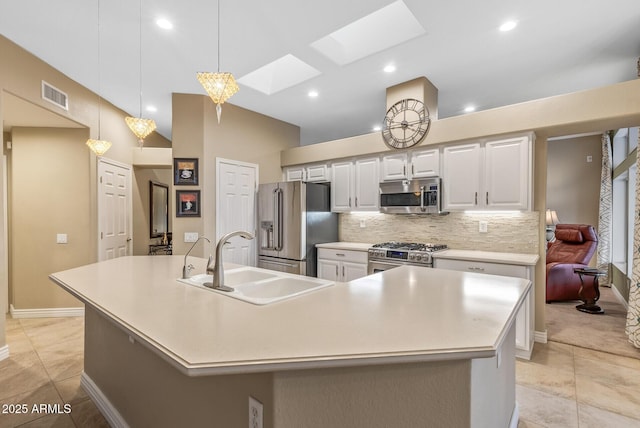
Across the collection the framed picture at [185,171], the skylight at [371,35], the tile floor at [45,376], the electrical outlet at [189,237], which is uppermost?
the skylight at [371,35]

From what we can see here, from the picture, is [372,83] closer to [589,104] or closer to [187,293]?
[589,104]

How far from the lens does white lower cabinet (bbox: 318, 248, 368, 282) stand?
12.9ft

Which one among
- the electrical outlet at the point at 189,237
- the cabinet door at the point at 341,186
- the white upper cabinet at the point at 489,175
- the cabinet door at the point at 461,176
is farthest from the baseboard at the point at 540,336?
the electrical outlet at the point at 189,237

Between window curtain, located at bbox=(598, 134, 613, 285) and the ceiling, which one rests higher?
the ceiling

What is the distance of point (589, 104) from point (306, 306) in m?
3.15

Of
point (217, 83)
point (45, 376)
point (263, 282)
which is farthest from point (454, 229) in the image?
point (45, 376)

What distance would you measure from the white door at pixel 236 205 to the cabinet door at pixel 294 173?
61cm

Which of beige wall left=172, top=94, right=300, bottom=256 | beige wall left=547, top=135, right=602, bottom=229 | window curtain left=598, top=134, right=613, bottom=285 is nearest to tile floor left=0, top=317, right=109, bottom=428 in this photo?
beige wall left=172, top=94, right=300, bottom=256

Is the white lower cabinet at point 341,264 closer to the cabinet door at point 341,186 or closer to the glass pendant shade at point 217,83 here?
the cabinet door at point 341,186

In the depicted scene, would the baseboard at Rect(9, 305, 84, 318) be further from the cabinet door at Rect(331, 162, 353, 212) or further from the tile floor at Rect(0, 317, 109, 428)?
the cabinet door at Rect(331, 162, 353, 212)

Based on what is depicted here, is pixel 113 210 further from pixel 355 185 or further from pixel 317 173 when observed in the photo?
pixel 355 185

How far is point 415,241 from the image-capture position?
Answer: 13.7 ft

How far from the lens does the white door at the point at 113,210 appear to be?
430cm

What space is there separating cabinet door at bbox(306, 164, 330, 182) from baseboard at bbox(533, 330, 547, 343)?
125 inches
